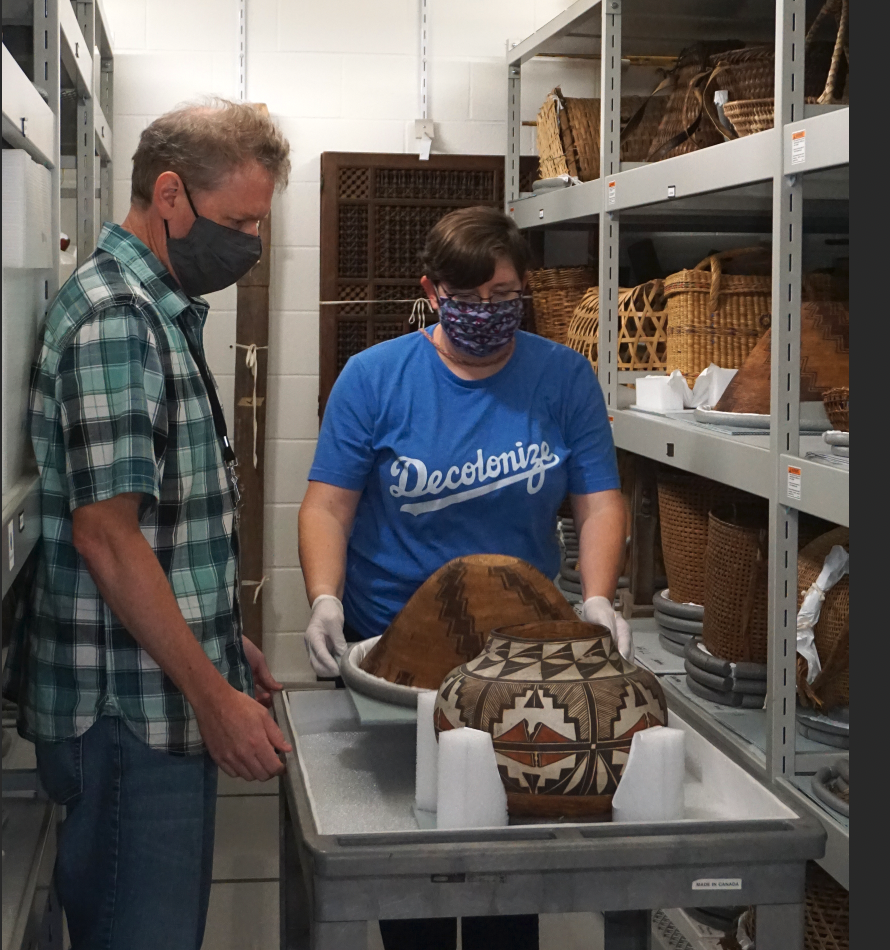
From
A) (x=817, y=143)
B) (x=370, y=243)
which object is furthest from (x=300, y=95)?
(x=817, y=143)

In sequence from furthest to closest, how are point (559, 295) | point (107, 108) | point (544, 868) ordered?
point (107, 108) < point (559, 295) < point (544, 868)

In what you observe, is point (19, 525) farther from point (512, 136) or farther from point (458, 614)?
point (512, 136)

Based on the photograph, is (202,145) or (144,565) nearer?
(144,565)

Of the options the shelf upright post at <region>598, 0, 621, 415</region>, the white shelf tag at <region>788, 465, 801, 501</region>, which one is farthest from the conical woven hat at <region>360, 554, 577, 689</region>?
the shelf upright post at <region>598, 0, 621, 415</region>

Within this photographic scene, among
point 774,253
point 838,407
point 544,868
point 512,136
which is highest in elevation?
point 512,136

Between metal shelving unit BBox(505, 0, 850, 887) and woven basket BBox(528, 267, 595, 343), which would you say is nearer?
metal shelving unit BBox(505, 0, 850, 887)

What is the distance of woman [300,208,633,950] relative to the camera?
83.4 inches

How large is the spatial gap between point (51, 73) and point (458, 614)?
1.17 metres

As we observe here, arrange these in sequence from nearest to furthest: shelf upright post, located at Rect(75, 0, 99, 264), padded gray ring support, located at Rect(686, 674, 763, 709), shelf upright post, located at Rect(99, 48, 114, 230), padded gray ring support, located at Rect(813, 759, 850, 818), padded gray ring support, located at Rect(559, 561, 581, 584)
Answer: padded gray ring support, located at Rect(813, 759, 850, 818) < padded gray ring support, located at Rect(686, 674, 763, 709) < shelf upright post, located at Rect(75, 0, 99, 264) < padded gray ring support, located at Rect(559, 561, 581, 584) < shelf upright post, located at Rect(99, 48, 114, 230)

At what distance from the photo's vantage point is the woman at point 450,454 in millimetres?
2119

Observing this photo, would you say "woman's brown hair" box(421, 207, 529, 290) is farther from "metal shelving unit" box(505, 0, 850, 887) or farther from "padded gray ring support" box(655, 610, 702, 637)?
"padded gray ring support" box(655, 610, 702, 637)

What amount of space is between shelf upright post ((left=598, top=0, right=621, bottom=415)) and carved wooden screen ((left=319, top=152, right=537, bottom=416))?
47.9 inches

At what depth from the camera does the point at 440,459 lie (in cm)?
211

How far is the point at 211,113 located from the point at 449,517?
0.82 m
